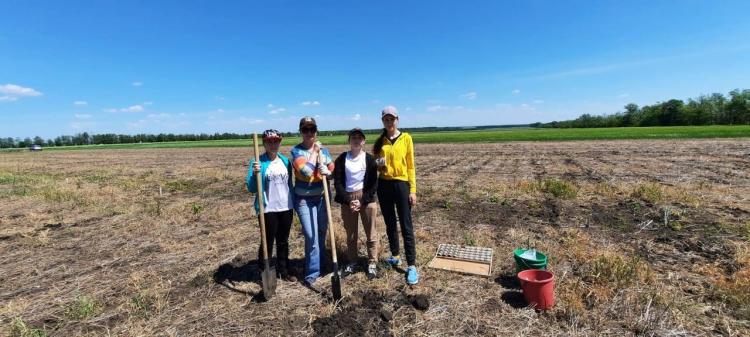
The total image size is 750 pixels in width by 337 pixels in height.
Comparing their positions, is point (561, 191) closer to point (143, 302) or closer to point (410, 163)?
point (410, 163)

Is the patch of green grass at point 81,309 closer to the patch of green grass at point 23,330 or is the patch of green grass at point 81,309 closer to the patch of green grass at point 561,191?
the patch of green grass at point 23,330

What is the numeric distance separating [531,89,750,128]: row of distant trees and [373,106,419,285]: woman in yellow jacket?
102117mm

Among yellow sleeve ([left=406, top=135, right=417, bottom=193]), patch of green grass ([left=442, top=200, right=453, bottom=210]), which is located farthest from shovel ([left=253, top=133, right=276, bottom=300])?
patch of green grass ([left=442, top=200, right=453, bottom=210])

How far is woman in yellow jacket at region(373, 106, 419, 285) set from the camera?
4547mm

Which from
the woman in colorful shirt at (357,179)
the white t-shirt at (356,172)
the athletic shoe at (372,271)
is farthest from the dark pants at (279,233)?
the athletic shoe at (372,271)

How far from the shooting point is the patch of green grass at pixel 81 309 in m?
4.19

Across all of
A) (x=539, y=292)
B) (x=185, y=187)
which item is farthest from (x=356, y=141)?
(x=185, y=187)

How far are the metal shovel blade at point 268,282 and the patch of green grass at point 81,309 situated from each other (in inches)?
80.5

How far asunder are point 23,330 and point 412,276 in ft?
14.4

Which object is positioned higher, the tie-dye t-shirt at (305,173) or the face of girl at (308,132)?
the face of girl at (308,132)

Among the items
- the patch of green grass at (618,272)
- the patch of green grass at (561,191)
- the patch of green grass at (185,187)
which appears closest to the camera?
the patch of green grass at (618,272)

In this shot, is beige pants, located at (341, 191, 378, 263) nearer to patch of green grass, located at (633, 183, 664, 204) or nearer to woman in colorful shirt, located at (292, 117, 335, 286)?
woman in colorful shirt, located at (292, 117, 335, 286)

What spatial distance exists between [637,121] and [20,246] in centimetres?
11662

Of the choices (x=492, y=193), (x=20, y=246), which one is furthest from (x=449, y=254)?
(x=20, y=246)
